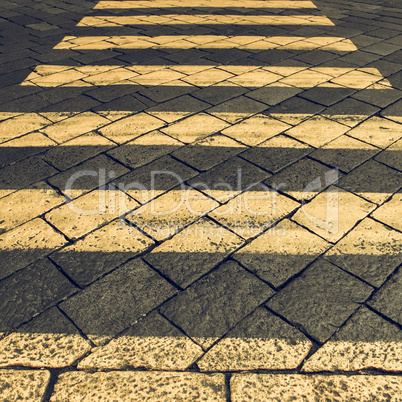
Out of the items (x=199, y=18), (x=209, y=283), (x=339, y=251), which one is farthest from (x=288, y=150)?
(x=199, y=18)

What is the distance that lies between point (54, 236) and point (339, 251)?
6.20 ft

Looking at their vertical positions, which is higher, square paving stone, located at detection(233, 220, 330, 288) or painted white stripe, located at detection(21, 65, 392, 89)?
painted white stripe, located at detection(21, 65, 392, 89)

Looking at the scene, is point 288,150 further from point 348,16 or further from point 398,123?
point 348,16

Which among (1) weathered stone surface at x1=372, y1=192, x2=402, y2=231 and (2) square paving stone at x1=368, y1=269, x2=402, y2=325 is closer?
(2) square paving stone at x1=368, y1=269, x2=402, y2=325

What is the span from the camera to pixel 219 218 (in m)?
2.81

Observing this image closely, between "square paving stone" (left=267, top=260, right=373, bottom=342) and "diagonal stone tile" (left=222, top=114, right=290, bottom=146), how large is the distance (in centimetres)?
160

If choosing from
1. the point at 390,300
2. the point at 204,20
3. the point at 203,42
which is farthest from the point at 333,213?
the point at 204,20

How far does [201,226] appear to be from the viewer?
108 inches

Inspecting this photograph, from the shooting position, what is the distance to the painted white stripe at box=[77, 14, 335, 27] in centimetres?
685

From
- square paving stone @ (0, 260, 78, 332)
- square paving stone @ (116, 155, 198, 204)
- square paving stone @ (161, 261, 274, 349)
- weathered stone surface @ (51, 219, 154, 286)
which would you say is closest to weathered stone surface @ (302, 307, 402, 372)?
square paving stone @ (161, 261, 274, 349)

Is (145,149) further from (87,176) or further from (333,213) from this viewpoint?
(333,213)

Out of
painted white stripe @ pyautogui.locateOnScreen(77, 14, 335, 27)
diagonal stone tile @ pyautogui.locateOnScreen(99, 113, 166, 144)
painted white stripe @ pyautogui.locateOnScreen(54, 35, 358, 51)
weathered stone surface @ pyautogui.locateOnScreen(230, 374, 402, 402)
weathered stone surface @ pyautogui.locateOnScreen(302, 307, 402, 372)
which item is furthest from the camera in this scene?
painted white stripe @ pyautogui.locateOnScreen(77, 14, 335, 27)

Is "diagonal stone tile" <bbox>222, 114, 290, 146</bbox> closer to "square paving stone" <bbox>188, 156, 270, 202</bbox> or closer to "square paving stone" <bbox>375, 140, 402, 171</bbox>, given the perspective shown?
"square paving stone" <bbox>188, 156, 270, 202</bbox>

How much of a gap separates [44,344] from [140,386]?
56cm
